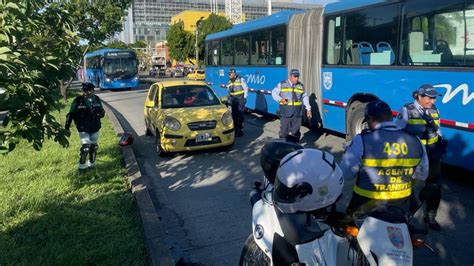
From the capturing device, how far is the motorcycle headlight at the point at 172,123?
8773 millimetres

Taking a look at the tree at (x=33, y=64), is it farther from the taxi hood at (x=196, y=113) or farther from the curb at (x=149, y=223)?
the taxi hood at (x=196, y=113)

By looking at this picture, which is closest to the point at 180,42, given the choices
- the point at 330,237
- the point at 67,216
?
the point at 67,216

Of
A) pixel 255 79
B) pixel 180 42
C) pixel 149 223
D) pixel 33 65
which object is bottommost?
pixel 149 223

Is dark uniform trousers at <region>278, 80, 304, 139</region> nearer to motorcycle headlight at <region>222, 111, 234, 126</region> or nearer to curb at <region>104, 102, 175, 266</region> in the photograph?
motorcycle headlight at <region>222, 111, 234, 126</region>

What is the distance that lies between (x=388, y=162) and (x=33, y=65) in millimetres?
2615

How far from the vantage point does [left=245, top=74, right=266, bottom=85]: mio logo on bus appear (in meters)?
13.2

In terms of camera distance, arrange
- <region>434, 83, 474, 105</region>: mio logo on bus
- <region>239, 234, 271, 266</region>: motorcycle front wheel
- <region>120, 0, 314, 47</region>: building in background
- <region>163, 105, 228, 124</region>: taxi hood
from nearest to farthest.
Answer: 1. <region>239, 234, 271, 266</region>: motorcycle front wheel
2. <region>434, 83, 474, 105</region>: mio logo on bus
3. <region>163, 105, 228, 124</region>: taxi hood
4. <region>120, 0, 314, 47</region>: building in background

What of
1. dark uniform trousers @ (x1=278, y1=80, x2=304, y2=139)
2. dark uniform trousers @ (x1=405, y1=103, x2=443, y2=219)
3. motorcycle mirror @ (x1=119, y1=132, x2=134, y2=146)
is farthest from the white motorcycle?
motorcycle mirror @ (x1=119, y1=132, x2=134, y2=146)

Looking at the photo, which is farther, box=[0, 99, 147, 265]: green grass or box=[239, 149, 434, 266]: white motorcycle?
box=[0, 99, 147, 265]: green grass

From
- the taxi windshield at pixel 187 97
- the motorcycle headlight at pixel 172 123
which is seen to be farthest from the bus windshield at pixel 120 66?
the motorcycle headlight at pixel 172 123

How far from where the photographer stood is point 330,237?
9.27 ft

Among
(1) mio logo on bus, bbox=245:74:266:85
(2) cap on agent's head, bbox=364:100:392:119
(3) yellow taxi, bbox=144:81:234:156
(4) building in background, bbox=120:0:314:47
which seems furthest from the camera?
(4) building in background, bbox=120:0:314:47

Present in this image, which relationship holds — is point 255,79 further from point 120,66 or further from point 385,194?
point 120,66

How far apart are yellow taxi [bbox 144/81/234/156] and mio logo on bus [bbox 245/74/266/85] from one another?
135 inches
